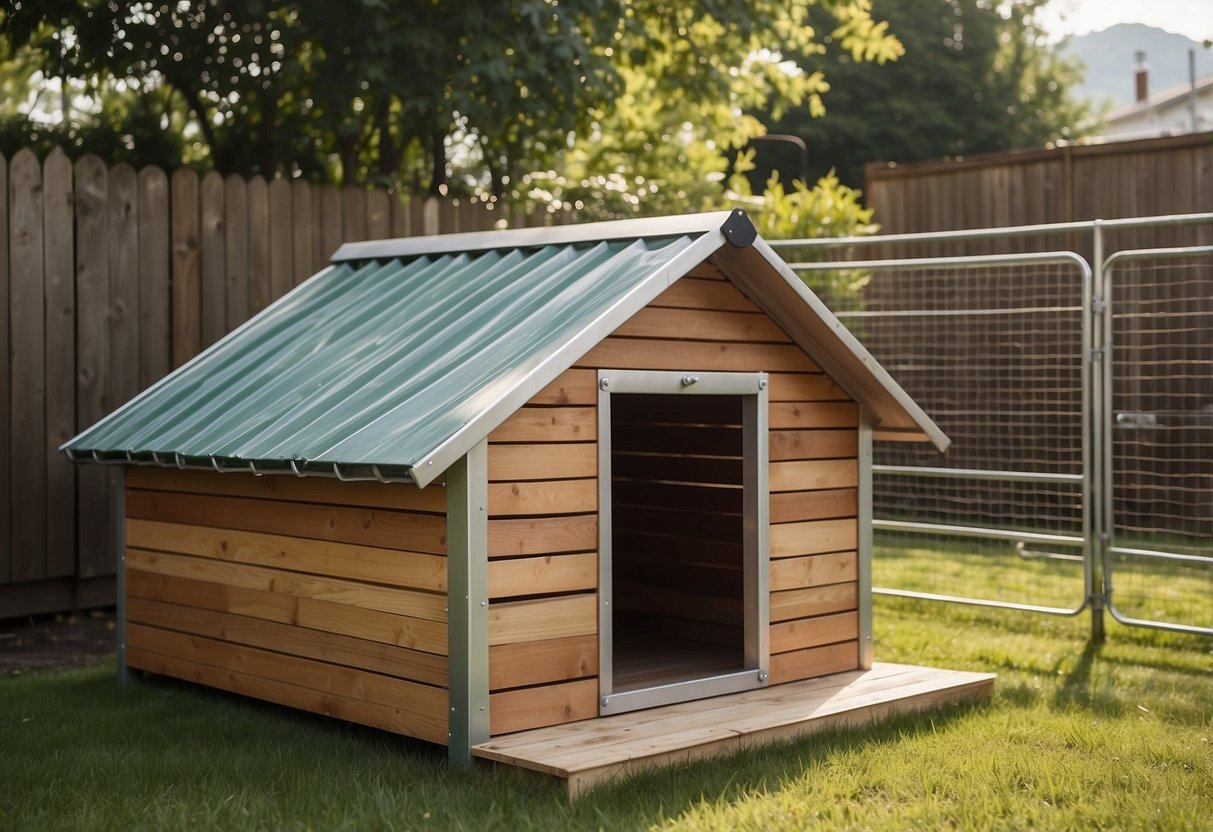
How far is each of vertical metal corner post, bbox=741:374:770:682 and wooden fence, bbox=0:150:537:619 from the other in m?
3.91

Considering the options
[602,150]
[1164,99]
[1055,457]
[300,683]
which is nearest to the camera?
[300,683]

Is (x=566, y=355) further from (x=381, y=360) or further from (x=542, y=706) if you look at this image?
(x=542, y=706)

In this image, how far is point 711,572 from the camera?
269 inches

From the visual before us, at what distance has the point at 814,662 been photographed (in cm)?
596

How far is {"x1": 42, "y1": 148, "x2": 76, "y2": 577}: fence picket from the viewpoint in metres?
7.62

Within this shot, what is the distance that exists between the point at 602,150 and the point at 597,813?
34.3 feet

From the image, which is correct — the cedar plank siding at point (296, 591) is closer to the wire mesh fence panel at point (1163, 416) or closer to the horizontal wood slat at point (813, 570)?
the horizontal wood slat at point (813, 570)

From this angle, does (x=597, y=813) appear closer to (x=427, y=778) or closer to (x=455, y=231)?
(x=427, y=778)

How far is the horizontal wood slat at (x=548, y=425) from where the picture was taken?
4.84 meters

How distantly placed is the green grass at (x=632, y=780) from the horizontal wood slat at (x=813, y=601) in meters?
0.63

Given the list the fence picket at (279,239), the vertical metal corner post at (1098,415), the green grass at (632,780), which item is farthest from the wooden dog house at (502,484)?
the fence picket at (279,239)

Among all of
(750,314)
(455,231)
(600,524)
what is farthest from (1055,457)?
(600,524)

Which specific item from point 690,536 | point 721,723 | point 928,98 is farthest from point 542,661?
point 928,98

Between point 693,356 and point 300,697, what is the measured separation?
78.2 inches
